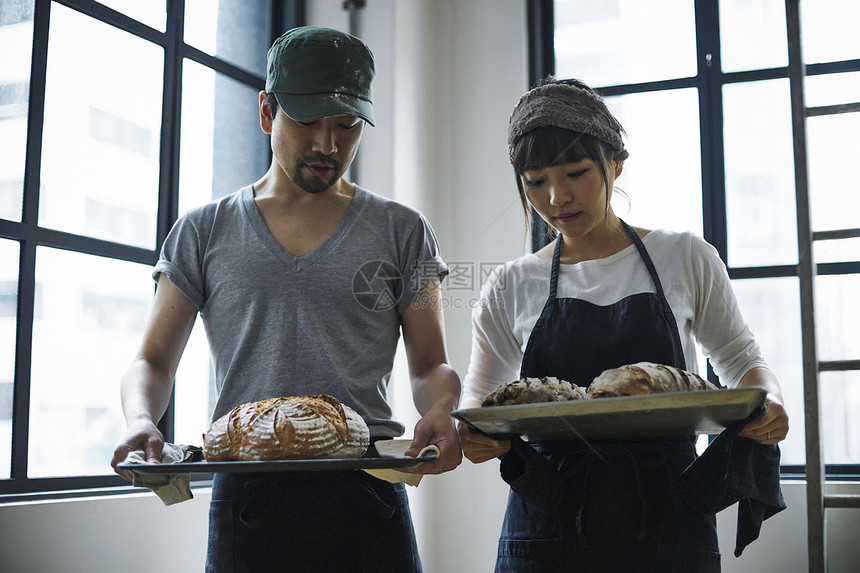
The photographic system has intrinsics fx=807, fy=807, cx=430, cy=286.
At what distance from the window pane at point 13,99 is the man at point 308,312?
0.61 metres

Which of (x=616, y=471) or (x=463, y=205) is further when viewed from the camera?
(x=463, y=205)

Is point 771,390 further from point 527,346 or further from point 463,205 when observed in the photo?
point 463,205

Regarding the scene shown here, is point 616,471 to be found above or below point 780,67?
below

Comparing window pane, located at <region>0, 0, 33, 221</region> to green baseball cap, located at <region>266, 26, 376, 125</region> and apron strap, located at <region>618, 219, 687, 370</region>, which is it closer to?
green baseball cap, located at <region>266, 26, 376, 125</region>

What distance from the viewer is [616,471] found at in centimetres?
119

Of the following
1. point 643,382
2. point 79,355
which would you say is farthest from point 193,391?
point 643,382

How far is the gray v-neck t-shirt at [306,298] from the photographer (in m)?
1.24

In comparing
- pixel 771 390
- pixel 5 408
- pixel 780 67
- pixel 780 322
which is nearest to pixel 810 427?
pixel 780 322

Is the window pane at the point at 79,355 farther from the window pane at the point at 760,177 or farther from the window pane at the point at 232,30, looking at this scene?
the window pane at the point at 760,177

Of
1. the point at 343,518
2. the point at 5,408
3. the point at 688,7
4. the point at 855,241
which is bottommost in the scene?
the point at 343,518

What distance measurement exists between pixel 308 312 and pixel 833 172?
1.76 m

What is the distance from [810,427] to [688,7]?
4.84 ft

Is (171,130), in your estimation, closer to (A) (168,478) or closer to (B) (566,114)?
(B) (566,114)

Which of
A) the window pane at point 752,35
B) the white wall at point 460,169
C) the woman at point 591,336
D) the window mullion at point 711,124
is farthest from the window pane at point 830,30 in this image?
the woman at point 591,336
